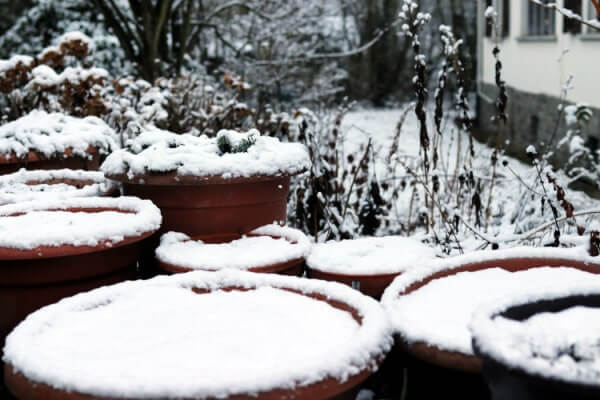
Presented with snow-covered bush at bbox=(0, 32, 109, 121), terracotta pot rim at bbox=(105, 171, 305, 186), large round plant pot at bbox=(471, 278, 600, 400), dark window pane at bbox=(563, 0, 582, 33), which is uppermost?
dark window pane at bbox=(563, 0, 582, 33)

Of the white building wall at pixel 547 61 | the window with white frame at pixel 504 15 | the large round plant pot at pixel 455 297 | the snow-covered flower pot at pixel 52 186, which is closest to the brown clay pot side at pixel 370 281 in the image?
the large round plant pot at pixel 455 297

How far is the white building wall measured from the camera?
8.54 meters

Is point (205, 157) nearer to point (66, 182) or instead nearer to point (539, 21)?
point (66, 182)

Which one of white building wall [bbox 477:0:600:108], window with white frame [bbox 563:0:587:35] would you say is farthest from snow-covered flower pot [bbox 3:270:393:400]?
window with white frame [bbox 563:0:587:35]

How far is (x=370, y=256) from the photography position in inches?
92.8

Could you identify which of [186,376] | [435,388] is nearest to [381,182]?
[435,388]

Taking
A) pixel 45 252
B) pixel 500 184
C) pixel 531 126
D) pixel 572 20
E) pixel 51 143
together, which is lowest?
pixel 531 126

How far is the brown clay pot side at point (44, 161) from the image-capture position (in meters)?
3.61

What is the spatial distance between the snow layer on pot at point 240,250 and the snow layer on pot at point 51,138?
1.48 metres

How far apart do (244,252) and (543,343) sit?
136cm

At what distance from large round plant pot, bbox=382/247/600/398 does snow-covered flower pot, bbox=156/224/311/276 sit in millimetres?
495

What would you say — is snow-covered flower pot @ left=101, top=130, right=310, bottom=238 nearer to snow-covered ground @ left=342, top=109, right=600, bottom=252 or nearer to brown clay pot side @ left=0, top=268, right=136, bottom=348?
brown clay pot side @ left=0, top=268, right=136, bottom=348

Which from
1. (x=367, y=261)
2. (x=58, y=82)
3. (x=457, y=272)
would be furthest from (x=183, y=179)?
(x=58, y=82)

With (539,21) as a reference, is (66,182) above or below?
below
